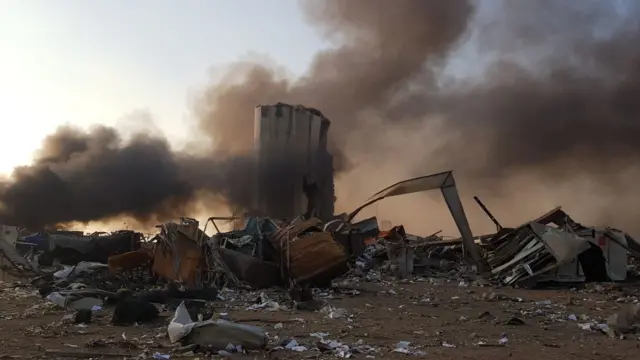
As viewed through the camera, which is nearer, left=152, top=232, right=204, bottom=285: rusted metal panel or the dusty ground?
the dusty ground

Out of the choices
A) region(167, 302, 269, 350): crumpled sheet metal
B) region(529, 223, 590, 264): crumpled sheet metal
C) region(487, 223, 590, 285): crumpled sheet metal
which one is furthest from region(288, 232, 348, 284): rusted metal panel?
region(167, 302, 269, 350): crumpled sheet metal

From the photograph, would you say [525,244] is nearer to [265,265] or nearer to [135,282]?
[265,265]

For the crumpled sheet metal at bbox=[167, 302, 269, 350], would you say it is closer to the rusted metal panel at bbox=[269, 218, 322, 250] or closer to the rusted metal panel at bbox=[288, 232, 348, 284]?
the rusted metal panel at bbox=[288, 232, 348, 284]

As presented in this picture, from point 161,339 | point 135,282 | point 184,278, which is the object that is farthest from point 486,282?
point 161,339

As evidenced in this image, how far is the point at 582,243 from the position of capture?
13.3 metres

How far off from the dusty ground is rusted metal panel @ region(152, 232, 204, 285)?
1965 mm

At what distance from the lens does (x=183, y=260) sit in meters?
12.2

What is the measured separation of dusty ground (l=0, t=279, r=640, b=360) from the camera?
598cm

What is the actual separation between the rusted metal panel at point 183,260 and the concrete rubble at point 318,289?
0.02 m

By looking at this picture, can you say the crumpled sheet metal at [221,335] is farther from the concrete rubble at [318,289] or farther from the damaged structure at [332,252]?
the damaged structure at [332,252]

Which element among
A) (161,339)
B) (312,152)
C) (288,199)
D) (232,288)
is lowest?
(161,339)

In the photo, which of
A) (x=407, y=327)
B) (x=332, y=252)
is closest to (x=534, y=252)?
(x=332, y=252)

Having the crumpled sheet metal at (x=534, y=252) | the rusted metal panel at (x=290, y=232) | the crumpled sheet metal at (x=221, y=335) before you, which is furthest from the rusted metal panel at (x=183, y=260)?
the crumpled sheet metal at (x=534, y=252)

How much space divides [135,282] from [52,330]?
222 inches
